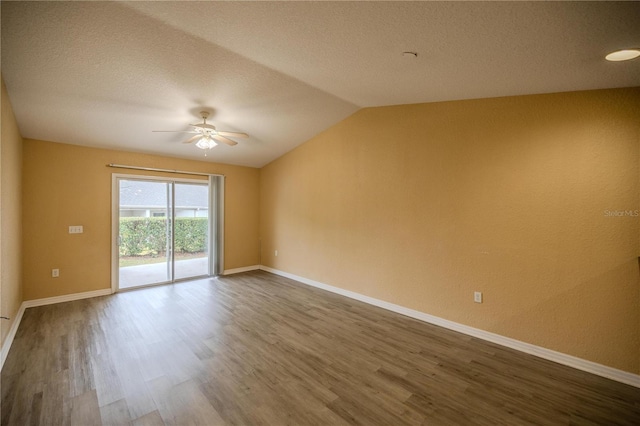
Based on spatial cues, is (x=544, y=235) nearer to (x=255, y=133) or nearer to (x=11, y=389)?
(x=255, y=133)

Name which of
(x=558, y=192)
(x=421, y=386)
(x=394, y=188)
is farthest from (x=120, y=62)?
(x=558, y=192)

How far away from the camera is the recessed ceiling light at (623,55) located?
5.83ft

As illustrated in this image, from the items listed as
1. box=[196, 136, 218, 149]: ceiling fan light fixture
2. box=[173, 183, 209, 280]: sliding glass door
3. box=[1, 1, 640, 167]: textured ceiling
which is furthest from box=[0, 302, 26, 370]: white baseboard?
box=[196, 136, 218, 149]: ceiling fan light fixture

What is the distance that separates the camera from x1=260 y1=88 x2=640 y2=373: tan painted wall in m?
2.31

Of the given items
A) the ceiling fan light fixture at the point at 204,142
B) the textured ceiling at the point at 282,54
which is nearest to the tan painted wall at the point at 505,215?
the textured ceiling at the point at 282,54

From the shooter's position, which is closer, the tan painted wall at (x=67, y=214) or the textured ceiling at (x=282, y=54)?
the textured ceiling at (x=282, y=54)

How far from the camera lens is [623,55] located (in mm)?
1826

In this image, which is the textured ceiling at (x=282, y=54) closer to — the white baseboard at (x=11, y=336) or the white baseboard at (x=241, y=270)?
the white baseboard at (x=11, y=336)

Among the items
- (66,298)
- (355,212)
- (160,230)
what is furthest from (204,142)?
(66,298)

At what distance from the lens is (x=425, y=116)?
347 centimetres

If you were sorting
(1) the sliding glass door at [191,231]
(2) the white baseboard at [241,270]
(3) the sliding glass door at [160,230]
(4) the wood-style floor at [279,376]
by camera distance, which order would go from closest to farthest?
(4) the wood-style floor at [279,376], (3) the sliding glass door at [160,230], (1) the sliding glass door at [191,231], (2) the white baseboard at [241,270]

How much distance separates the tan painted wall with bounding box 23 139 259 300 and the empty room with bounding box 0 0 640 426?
0.09ft

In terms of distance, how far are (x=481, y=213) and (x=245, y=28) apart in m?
3.04

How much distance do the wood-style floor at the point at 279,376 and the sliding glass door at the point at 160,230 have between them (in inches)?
58.1
